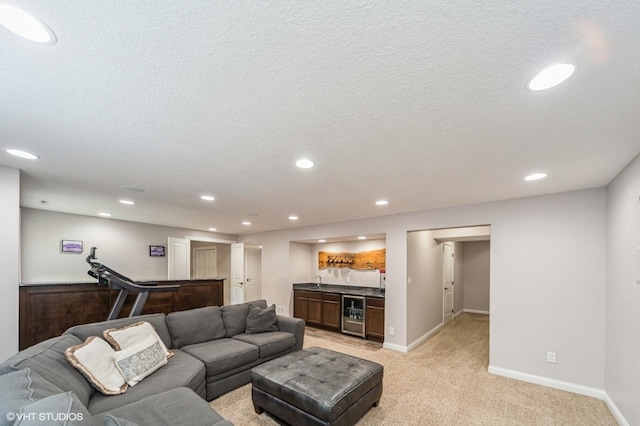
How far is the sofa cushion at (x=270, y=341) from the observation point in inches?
142

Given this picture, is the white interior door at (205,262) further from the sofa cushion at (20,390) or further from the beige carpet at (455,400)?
the sofa cushion at (20,390)

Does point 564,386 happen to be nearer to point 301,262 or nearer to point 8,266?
point 301,262

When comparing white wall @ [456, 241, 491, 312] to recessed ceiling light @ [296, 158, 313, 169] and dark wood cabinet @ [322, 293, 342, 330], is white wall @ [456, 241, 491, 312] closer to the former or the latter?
dark wood cabinet @ [322, 293, 342, 330]

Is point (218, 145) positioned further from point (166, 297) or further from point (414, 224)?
point (166, 297)

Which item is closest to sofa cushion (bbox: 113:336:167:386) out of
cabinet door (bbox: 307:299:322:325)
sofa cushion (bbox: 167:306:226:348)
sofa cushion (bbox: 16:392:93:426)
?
sofa cushion (bbox: 167:306:226:348)

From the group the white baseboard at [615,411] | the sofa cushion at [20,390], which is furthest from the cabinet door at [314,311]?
the sofa cushion at [20,390]

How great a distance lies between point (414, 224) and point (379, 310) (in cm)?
179

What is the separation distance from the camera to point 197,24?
101cm

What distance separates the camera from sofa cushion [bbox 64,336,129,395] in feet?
7.01

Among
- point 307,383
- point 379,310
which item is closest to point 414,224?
point 379,310

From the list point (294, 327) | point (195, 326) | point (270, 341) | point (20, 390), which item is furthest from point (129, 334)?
point (294, 327)

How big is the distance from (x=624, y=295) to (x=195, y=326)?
Answer: 15.0ft

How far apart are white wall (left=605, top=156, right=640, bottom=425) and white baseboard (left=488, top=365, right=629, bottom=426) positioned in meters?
0.09

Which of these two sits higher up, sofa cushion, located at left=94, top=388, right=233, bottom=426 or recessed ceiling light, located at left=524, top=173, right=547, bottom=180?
recessed ceiling light, located at left=524, top=173, right=547, bottom=180
